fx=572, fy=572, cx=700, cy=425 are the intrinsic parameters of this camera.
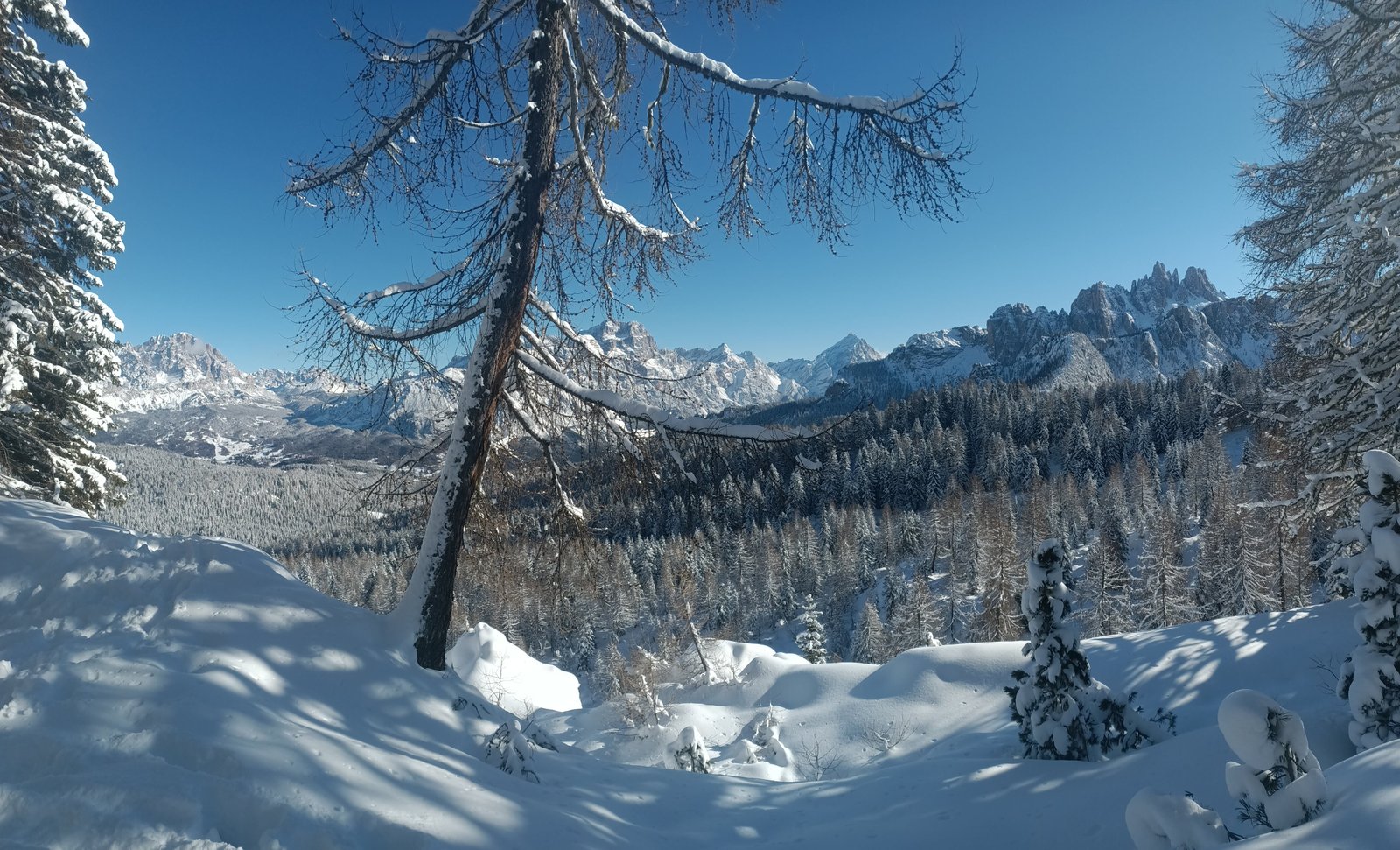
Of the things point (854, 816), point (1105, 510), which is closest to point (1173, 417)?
point (1105, 510)

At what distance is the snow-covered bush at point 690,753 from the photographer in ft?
31.0

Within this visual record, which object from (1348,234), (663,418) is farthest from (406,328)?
(1348,234)

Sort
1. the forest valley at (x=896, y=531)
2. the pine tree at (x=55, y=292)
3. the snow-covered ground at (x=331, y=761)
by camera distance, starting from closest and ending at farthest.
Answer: the snow-covered ground at (x=331, y=761) < the forest valley at (x=896, y=531) < the pine tree at (x=55, y=292)

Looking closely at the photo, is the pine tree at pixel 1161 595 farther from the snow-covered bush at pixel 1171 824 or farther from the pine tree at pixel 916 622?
the snow-covered bush at pixel 1171 824

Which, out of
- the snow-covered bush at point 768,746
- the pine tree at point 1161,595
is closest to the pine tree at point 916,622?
the pine tree at point 1161,595

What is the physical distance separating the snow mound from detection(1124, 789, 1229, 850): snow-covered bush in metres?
16.6

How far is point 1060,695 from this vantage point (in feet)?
17.8

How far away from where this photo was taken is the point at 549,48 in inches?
170

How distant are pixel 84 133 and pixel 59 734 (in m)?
14.8

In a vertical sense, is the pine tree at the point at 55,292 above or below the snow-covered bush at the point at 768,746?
above

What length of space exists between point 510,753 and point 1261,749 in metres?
3.98

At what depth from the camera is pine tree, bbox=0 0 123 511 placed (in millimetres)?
8594

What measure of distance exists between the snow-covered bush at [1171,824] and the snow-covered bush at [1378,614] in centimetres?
287

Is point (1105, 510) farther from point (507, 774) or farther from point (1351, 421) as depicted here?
point (507, 774)
